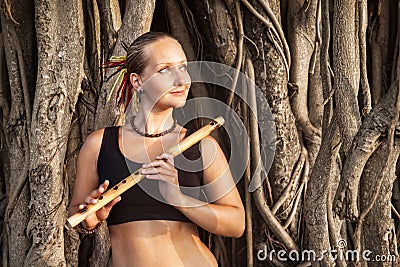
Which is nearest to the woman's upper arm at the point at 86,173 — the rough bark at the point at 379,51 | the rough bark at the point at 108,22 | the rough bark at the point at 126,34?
the rough bark at the point at 126,34

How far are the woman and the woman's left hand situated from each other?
33 mm

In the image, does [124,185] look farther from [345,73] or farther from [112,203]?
[345,73]

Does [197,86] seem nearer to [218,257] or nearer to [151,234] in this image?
[218,257]

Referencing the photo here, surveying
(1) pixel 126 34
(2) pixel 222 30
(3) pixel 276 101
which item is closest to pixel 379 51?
(3) pixel 276 101

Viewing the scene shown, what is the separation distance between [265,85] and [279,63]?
0.08 metres

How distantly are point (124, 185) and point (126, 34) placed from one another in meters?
0.61

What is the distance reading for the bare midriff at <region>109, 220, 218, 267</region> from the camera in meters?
1.26

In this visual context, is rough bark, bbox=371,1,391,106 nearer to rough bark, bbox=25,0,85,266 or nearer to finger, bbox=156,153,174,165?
rough bark, bbox=25,0,85,266

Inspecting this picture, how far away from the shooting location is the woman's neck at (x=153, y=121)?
1.30m

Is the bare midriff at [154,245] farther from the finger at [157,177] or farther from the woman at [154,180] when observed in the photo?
the finger at [157,177]

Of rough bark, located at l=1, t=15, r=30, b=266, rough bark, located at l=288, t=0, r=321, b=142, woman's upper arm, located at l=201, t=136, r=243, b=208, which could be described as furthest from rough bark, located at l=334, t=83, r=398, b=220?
rough bark, located at l=1, t=15, r=30, b=266

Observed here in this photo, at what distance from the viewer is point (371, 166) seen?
5.25 ft

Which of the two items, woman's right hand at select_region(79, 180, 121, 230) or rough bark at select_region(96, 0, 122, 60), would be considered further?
rough bark at select_region(96, 0, 122, 60)

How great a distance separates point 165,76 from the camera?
4.07ft
